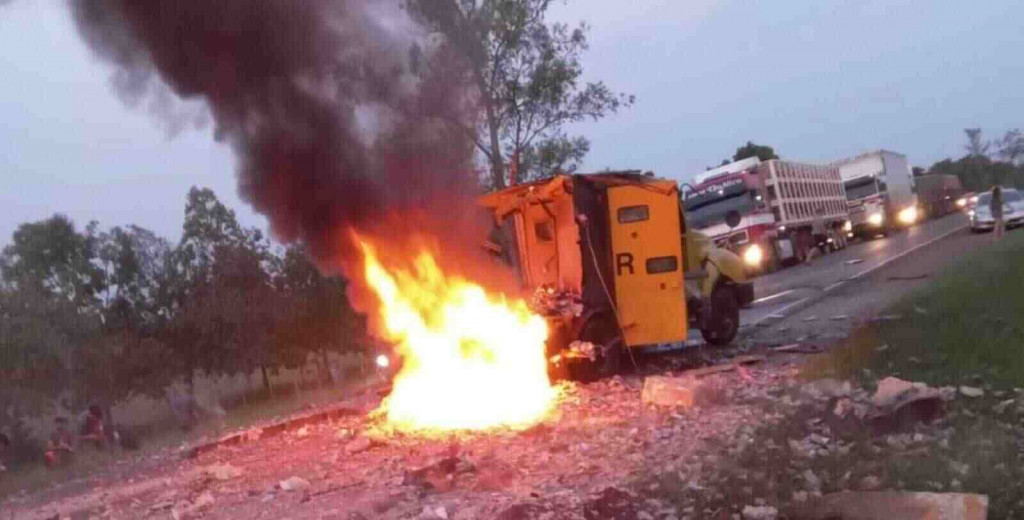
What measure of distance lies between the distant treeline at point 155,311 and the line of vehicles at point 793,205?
32.6 ft

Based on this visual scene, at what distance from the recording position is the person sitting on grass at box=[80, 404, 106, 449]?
52.4ft

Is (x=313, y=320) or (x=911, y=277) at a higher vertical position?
(x=313, y=320)

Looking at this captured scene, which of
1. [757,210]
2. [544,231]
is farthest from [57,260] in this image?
[757,210]

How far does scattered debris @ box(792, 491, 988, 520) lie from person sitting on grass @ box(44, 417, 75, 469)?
34.4 ft

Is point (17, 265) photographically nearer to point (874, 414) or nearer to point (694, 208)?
point (694, 208)

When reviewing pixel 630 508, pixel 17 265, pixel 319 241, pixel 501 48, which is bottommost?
pixel 630 508

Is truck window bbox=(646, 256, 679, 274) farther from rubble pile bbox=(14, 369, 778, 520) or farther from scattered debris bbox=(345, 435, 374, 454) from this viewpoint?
scattered debris bbox=(345, 435, 374, 454)

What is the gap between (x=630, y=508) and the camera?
678cm

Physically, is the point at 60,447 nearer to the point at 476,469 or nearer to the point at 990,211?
the point at 476,469

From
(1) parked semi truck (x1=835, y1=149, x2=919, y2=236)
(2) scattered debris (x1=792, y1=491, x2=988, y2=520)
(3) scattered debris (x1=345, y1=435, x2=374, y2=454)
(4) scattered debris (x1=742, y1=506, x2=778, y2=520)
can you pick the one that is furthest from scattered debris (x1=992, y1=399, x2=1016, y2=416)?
(1) parked semi truck (x1=835, y1=149, x2=919, y2=236)

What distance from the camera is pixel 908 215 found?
48312mm

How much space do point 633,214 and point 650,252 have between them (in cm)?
50

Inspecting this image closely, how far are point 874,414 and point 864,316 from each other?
25.9ft

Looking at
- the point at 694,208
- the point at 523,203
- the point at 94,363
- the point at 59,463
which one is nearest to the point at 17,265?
the point at 94,363
